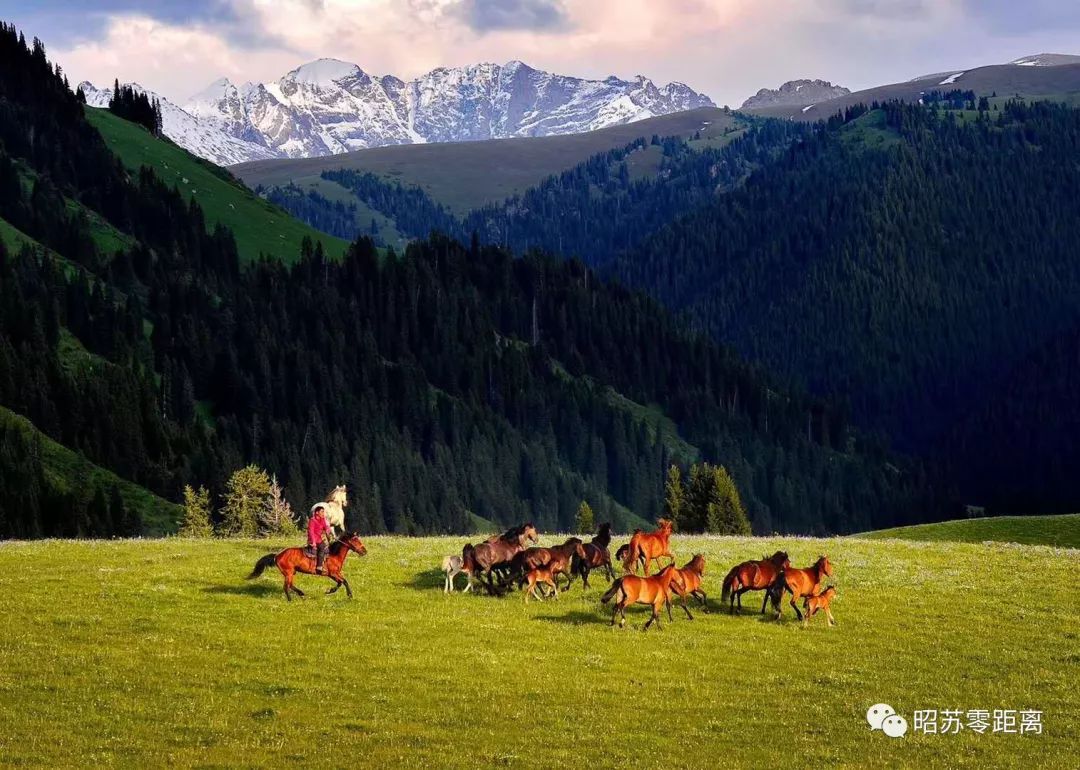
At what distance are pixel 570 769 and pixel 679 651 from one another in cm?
999

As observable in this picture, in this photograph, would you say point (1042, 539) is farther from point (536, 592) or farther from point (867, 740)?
point (867, 740)

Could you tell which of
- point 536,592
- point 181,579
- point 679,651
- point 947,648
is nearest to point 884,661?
point 947,648

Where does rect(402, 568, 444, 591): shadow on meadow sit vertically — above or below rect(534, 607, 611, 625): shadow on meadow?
above

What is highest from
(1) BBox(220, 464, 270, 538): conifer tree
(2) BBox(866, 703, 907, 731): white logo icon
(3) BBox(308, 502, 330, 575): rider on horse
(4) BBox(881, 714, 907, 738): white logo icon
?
(3) BBox(308, 502, 330, 575): rider on horse

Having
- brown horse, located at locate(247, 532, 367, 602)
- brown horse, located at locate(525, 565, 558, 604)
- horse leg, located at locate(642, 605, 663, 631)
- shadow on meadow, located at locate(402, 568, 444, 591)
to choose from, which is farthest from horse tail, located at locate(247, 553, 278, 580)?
horse leg, located at locate(642, 605, 663, 631)

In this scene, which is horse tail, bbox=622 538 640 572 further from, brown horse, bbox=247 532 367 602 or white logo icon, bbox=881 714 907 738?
white logo icon, bbox=881 714 907 738

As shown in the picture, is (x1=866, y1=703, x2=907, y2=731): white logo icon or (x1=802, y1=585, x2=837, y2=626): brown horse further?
(x1=802, y1=585, x2=837, y2=626): brown horse

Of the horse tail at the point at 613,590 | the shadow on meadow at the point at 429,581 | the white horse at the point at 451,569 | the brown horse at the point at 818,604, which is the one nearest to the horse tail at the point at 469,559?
the white horse at the point at 451,569

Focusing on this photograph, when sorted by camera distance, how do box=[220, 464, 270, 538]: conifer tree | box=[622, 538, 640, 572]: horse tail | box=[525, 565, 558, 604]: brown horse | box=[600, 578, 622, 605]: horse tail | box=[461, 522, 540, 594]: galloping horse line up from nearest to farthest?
box=[600, 578, 622, 605]: horse tail, box=[525, 565, 558, 604]: brown horse, box=[461, 522, 540, 594]: galloping horse, box=[622, 538, 640, 572]: horse tail, box=[220, 464, 270, 538]: conifer tree

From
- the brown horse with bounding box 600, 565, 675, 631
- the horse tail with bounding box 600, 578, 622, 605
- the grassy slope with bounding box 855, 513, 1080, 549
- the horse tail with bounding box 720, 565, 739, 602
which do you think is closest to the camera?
the horse tail with bounding box 600, 578, 622, 605

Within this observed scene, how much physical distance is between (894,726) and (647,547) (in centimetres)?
1576

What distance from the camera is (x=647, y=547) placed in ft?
137

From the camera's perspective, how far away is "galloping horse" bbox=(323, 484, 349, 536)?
140 ft

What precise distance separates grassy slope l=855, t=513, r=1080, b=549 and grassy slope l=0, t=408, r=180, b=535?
94079mm
